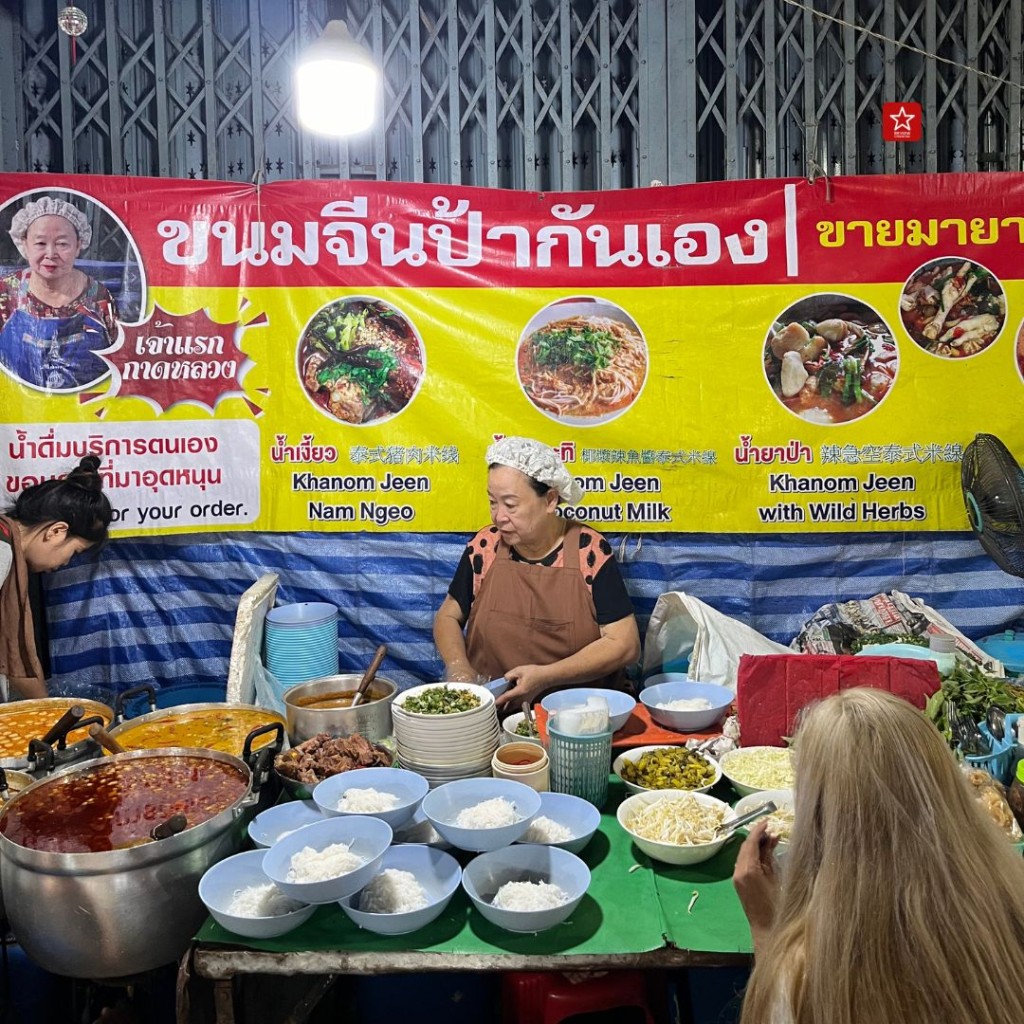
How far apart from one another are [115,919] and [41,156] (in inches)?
167

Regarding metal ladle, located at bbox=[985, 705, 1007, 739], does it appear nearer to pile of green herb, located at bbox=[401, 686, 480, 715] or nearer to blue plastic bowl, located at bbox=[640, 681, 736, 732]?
blue plastic bowl, located at bbox=[640, 681, 736, 732]

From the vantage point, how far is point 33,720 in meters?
3.12

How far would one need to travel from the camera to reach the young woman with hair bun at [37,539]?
402cm

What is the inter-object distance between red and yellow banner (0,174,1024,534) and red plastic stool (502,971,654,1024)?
2.32m

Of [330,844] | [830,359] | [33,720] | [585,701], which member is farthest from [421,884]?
[830,359]

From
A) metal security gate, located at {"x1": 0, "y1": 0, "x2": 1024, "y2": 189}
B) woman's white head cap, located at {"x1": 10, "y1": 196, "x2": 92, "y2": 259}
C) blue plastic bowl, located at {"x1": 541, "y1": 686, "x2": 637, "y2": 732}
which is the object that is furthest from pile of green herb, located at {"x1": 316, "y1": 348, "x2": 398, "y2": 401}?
blue plastic bowl, located at {"x1": 541, "y1": 686, "x2": 637, "y2": 732}

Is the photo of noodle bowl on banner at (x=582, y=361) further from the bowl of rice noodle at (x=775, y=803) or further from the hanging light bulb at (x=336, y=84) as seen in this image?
the bowl of rice noodle at (x=775, y=803)

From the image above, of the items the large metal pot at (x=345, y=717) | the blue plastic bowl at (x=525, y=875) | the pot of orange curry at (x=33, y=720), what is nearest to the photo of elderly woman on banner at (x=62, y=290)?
the pot of orange curry at (x=33, y=720)

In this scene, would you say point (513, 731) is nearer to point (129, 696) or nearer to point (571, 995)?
point (571, 995)

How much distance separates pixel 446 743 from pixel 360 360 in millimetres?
2365

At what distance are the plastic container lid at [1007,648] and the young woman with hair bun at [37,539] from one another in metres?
4.19

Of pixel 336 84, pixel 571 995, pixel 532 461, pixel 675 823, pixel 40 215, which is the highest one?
pixel 336 84

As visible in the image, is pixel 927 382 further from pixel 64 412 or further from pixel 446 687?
pixel 64 412

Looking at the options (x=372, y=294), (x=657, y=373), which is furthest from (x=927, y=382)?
(x=372, y=294)
